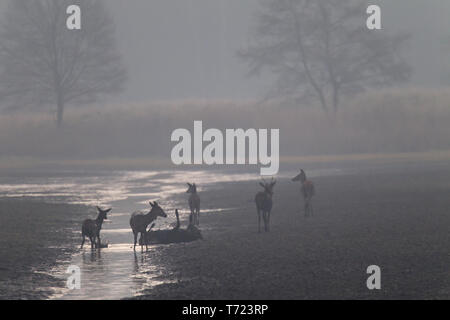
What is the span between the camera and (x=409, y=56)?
338ft

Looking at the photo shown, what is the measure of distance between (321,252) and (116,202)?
42.3ft

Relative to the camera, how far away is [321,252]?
A: 1620 cm

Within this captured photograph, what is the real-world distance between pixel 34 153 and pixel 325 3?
21241 mm

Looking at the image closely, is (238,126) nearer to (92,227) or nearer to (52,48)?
(52,48)

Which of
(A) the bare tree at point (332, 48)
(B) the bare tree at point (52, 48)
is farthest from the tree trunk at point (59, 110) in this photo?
(A) the bare tree at point (332, 48)

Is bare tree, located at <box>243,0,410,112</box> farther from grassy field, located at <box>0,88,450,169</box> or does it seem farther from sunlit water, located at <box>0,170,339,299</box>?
sunlit water, located at <box>0,170,339,299</box>

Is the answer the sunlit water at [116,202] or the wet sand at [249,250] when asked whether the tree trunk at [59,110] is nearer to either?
the sunlit water at [116,202]

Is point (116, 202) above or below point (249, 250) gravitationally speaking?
above

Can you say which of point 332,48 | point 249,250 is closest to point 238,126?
point 332,48

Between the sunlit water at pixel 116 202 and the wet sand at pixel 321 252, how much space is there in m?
0.51

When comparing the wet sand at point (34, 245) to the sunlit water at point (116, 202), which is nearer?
the wet sand at point (34, 245)

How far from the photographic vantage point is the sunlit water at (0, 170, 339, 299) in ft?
46.1

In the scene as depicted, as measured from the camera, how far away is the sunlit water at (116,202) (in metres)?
14.0

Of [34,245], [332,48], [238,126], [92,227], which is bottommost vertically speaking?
[34,245]
